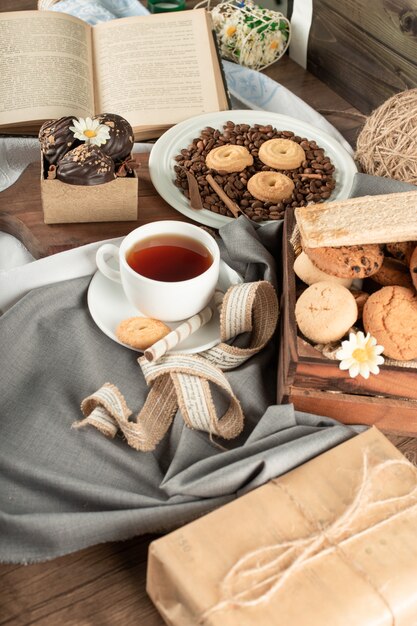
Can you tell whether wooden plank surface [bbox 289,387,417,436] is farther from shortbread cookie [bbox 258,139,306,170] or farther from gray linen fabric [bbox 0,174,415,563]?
shortbread cookie [bbox 258,139,306,170]

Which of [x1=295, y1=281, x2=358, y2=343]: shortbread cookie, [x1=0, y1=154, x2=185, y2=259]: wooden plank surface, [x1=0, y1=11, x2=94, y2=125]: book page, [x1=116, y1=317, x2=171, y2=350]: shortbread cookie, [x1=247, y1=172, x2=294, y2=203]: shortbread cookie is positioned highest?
[x1=295, y1=281, x2=358, y2=343]: shortbread cookie

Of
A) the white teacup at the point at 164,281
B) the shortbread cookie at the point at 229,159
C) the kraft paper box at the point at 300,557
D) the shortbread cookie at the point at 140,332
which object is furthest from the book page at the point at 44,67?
the kraft paper box at the point at 300,557

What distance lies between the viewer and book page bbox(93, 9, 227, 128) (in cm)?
143

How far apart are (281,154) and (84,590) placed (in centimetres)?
80

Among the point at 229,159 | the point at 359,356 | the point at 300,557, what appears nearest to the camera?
the point at 300,557

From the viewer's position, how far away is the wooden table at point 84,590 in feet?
2.49

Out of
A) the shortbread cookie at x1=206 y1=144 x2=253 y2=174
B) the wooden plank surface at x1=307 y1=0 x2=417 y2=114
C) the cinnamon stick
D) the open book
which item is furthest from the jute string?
the wooden plank surface at x1=307 y1=0 x2=417 y2=114

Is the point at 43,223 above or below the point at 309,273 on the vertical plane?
below

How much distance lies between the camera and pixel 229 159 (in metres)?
1.25

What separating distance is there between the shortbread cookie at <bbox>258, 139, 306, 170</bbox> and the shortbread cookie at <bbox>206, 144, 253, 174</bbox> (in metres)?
0.03

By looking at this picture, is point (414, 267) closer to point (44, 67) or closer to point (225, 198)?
point (225, 198)

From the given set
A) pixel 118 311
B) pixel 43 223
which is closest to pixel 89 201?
pixel 43 223

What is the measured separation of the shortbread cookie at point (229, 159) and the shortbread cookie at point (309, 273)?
0.35 meters

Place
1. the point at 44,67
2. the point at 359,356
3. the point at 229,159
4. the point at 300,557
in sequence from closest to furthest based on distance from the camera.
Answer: the point at 300,557, the point at 359,356, the point at 229,159, the point at 44,67
